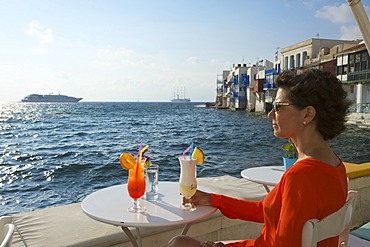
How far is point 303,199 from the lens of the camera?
1176 mm

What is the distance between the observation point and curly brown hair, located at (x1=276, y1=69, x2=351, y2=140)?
135cm

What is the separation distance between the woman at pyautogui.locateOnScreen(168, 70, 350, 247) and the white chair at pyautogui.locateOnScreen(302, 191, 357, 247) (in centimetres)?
2

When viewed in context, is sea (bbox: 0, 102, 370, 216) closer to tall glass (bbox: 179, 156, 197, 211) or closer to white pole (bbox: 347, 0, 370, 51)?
white pole (bbox: 347, 0, 370, 51)

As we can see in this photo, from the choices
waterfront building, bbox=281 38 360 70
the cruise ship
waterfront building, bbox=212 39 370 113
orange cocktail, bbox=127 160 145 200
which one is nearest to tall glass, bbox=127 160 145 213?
orange cocktail, bbox=127 160 145 200

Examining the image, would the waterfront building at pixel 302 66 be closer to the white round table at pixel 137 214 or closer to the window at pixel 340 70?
the window at pixel 340 70

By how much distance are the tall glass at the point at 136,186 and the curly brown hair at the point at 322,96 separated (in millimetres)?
770

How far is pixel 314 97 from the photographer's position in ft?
4.42

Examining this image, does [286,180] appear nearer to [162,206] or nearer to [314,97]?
[314,97]

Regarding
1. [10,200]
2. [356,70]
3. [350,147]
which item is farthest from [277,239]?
[356,70]

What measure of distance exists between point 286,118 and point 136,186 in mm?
747

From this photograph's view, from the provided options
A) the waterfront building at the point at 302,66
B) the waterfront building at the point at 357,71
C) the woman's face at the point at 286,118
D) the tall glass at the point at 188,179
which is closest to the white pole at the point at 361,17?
the woman's face at the point at 286,118

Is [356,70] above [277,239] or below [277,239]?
above

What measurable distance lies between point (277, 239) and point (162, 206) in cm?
63

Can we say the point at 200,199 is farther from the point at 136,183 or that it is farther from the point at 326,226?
the point at 326,226
